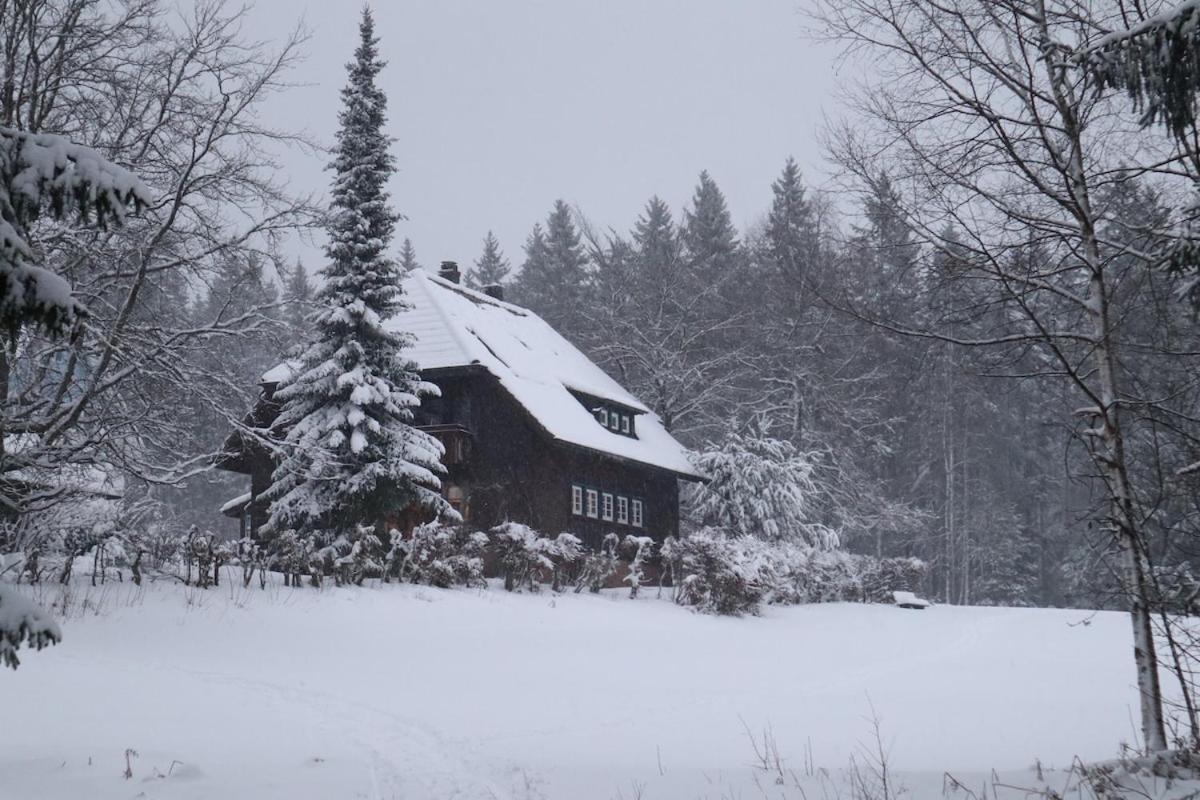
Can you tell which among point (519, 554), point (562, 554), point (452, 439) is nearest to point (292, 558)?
point (519, 554)

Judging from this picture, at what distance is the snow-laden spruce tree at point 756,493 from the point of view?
107 ft

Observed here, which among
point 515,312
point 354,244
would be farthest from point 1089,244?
point 515,312

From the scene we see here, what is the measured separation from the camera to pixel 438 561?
Result: 66.1ft

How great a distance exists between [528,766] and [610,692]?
4899 mm

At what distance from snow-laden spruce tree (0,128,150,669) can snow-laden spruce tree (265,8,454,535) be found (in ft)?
57.5

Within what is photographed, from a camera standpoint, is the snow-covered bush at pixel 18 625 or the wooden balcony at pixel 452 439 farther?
the wooden balcony at pixel 452 439

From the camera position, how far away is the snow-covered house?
28.5 meters

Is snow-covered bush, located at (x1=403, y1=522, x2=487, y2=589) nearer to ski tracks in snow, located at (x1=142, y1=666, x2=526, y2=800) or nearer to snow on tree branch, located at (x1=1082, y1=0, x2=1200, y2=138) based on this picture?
ski tracks in snow, located at (x1=142, y1=666, x2=526, y2=800)

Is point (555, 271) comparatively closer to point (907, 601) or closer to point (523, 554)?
point (907, 601)

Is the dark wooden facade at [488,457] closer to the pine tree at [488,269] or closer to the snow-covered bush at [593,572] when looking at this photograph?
the snow-covered bush at [593,572]

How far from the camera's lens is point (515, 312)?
3794 centimetres

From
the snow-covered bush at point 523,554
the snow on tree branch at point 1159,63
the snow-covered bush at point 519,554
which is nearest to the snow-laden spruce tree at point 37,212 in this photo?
the snow on tree branch at point 1159,63

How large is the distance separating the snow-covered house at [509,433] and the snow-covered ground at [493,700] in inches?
304

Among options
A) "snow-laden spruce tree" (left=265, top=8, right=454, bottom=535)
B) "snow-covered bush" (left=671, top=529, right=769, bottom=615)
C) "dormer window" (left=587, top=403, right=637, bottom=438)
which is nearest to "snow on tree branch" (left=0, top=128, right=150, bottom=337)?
"snow-laden spruce tree" (left=265, top=8, right=454, bottom=535)
